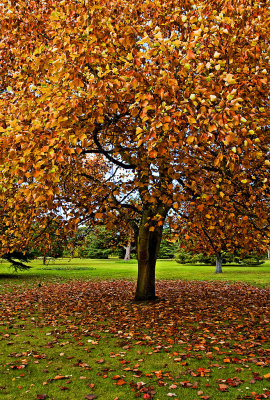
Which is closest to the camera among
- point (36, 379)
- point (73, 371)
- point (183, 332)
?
point (36, 379)

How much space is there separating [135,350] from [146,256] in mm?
5023

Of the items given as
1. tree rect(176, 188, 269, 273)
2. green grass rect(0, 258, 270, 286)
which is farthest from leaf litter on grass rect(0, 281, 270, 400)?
green grass rect(0, 258, 270, 286)

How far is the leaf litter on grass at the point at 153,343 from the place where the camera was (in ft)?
17.0

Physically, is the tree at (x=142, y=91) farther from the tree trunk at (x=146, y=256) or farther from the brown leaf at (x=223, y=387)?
the brown leaf at (x=223, y=387)

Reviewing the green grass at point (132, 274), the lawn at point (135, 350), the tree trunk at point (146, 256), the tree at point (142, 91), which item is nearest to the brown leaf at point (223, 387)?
the lawn at point (135, 350)

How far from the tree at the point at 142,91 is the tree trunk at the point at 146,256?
19cm

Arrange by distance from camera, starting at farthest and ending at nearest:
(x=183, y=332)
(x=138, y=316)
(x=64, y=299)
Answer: (x=64, y=299), (x=138, y=316), (x=183, y=332)

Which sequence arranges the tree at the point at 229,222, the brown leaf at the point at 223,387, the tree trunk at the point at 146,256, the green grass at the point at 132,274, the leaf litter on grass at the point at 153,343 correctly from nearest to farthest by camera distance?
the brown leaf at the point at 223,387 → the leaf litter on grass at the point at 153,343 → the tree at the point at 229,222 → the tree trunk at the point at 146,256 → the green grass at the point at 132,274

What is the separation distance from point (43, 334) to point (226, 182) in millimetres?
6086

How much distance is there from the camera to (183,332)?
822cm

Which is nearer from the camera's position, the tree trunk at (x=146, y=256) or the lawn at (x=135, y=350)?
the lawn at (x=135, y=350)

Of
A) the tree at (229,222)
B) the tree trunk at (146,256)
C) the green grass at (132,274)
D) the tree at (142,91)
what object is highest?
the tree at (142,91)

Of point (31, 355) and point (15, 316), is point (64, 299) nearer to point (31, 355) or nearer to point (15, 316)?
point (15, 316)

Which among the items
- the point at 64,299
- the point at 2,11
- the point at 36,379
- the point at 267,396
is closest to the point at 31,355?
the point at 36,379
